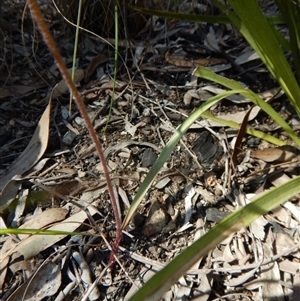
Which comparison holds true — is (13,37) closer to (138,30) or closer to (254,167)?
(138,30)

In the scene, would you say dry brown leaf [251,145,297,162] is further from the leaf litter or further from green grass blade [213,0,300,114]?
green grass blade [213,0,300,114]

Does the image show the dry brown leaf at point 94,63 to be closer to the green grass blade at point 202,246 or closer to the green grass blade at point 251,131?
the green grass blade at point 251,131

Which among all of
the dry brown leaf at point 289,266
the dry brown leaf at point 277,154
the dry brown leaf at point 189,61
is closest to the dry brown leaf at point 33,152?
the dry brown leaf at point 189,61

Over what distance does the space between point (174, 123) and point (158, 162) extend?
0.39 m

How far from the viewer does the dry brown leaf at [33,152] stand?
1237 mm

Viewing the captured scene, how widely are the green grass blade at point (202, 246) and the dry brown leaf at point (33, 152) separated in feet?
1.99

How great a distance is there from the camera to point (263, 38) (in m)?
1.04

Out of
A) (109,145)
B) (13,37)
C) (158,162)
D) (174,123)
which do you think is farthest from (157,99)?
(13,37)

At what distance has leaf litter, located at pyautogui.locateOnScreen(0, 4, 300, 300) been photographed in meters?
1.01

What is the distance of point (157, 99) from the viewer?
4.51ft

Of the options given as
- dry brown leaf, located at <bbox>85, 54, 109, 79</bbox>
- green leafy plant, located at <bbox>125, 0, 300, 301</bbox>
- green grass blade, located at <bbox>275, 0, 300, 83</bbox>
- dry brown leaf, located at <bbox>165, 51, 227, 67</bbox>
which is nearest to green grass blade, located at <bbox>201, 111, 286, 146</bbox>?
green leafy plant, located at <bbox>125, 0, 300, 301</bbox>

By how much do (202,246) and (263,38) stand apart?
50 centimetres

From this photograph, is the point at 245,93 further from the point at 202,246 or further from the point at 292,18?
the point at 202,246

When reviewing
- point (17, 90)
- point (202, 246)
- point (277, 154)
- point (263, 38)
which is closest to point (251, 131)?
point (277, 154)
